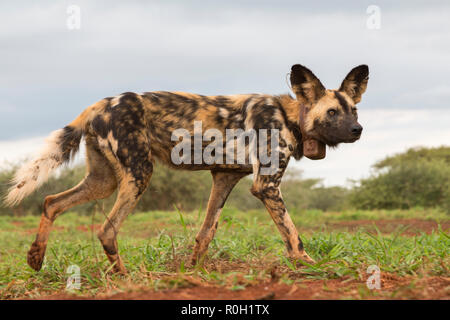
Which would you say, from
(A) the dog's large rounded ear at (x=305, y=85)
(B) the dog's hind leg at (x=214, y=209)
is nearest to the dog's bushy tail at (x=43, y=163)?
(B) the dog's hind leg at (x=214, y=209)

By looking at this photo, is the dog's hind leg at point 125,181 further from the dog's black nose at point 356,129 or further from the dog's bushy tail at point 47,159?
the dog's black nose at point 356,129

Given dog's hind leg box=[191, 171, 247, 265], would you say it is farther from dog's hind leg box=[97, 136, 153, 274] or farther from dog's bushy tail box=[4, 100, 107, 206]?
dog's bushy tail box=[4, 100, 107, 206]

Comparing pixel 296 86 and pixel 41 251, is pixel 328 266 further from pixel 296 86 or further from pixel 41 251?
pixel 41 251

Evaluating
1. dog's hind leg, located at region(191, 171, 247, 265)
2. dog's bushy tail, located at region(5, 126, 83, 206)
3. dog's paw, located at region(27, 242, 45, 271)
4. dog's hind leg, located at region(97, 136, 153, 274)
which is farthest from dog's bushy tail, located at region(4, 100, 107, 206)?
dog's hind leg, located at region(191, 171, 247, 265)

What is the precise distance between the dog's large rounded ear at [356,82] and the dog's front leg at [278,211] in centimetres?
115

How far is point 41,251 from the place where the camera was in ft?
14.4

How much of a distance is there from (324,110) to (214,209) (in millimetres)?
1480

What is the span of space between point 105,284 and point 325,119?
8.18 feet

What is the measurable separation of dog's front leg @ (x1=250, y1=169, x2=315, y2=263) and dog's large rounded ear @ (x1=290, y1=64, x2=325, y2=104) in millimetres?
775

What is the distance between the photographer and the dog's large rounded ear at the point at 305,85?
15.6 feet

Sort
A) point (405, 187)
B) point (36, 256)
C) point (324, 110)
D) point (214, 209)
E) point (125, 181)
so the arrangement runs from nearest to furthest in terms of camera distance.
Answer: point (36, 256) → point (125, 181) → point (324, 110) → point (214, 209) → point (405, 187)

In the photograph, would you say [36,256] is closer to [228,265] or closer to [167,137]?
[167,137]

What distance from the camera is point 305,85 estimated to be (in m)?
4.81

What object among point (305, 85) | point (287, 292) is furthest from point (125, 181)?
point (287, 292)
